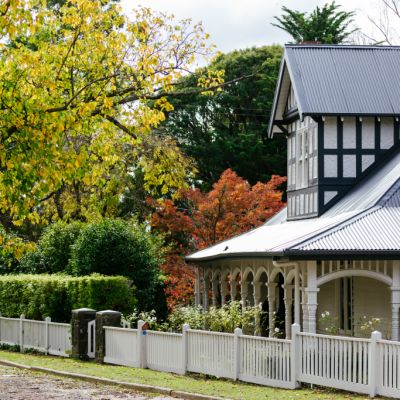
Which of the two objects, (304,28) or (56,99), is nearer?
(56,99)

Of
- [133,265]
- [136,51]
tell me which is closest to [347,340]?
[136,51]

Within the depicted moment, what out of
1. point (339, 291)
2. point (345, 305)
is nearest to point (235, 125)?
point (339, 291)

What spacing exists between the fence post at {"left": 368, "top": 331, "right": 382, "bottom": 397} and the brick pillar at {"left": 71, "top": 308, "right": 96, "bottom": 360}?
416 inches

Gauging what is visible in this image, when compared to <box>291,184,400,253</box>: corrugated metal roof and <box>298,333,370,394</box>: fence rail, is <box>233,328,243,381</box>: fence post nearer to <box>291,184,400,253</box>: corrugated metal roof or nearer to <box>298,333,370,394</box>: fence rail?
<box>298,333,370,394</box>: fence rail

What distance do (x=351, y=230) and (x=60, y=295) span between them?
9437mm

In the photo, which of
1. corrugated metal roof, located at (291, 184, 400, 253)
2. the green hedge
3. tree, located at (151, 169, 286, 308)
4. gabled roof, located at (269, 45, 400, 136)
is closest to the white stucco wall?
corrugated metal roof, located at (291, 184, 400, 253)

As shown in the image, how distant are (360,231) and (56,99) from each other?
8.99 m

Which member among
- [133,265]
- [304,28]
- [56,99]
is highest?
[304,28]

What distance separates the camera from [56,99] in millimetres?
16969

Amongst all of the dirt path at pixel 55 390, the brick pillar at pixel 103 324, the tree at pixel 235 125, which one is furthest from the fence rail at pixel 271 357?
the tree at pixel 235 125

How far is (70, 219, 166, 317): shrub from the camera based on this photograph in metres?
31.9

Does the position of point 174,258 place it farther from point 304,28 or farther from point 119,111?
point 119,111

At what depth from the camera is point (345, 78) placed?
30250 millimetres

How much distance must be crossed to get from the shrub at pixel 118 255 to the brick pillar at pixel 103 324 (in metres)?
6.56
